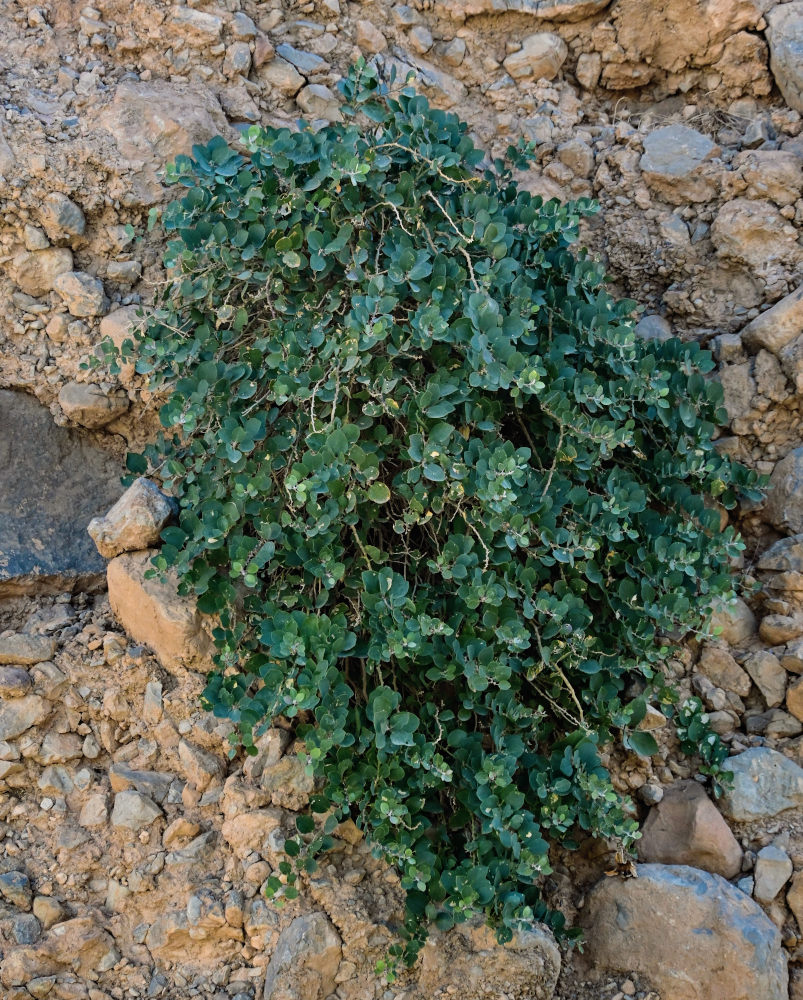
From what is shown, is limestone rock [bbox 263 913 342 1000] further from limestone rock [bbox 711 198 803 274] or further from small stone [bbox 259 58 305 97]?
small stone [bbox 259 58 305 97]

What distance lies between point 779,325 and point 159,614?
1986 mm

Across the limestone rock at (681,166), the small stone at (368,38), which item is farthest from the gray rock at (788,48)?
the small stone at (368,38)

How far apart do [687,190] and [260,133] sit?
1.57m

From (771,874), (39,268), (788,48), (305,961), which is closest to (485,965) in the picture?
(305,961)

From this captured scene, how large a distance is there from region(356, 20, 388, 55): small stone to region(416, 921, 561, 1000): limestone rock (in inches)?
109

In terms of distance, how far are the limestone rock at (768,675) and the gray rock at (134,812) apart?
1.61 meters

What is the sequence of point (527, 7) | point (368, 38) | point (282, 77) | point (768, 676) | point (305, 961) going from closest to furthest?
point (305, 961)
point (768, 676)
point (282, 77)
point (368, 38)
point (527, 7)

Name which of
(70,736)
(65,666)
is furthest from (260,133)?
(70,736)

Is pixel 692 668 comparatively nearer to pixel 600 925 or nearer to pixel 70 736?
pixel 600 925

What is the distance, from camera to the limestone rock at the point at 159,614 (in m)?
2.40

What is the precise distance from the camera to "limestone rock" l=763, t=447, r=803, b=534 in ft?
8.92

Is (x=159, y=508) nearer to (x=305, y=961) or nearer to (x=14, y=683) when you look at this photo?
(x=14, y=683)

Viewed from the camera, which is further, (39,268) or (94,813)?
(39,268)

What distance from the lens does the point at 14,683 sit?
A: 2.38 meters
